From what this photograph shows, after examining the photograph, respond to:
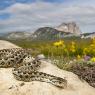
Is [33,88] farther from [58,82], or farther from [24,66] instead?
[24,66]

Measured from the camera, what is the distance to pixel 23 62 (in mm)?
12852

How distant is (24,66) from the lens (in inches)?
485

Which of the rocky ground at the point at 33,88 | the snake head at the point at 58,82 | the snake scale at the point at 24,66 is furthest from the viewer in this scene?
the snake scale at the point at 24,66

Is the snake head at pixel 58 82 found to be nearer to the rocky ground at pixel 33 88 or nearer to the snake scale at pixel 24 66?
the snake scale at pixel 24 66

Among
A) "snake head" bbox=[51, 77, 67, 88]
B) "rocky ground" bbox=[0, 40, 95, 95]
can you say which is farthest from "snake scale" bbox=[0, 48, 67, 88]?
"rocky ground" bbox=[0, 40, 95, 95]

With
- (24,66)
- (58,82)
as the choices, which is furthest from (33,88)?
(24,66)

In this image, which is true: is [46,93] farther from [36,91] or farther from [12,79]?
[12,79]

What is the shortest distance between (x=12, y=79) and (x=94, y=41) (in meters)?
9.98

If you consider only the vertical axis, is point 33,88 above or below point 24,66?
below

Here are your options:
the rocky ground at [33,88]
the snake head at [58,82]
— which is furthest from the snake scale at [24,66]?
the rocky ground at [33,88]

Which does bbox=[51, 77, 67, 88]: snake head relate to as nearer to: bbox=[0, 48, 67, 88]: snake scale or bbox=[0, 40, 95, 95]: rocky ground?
bbox=[0, 48, 67, 88]: snake scale

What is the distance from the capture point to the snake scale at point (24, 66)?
36.3 feet

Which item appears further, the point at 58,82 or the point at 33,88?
the point at 58,82

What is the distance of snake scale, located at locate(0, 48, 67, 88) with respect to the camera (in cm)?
1108
